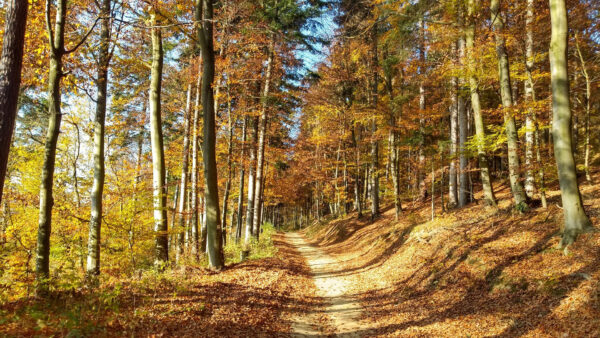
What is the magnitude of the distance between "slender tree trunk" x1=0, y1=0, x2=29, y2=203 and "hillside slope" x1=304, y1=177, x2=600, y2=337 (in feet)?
22.2

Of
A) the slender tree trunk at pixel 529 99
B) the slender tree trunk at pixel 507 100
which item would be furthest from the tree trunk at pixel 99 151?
the slender tree trunk at pixel 529 99

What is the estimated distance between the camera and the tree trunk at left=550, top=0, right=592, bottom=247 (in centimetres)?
633

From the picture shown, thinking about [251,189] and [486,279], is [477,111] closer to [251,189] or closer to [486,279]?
[486,279]

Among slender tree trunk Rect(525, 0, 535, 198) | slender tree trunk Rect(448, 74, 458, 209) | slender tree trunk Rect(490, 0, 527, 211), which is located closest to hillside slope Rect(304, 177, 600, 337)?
slender tree trunk Rect(490, 0, 527, 211)

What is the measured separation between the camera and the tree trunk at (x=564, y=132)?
633 centimetres

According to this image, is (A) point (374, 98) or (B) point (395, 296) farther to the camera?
(A) point (374, 98)

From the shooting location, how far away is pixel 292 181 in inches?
1271

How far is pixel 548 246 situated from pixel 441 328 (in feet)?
10.3

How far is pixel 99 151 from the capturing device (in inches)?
327

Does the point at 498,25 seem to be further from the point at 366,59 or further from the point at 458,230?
the point at 366,59

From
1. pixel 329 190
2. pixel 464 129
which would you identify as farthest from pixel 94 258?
pixel 329 190

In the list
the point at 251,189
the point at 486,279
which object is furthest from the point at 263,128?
the point at 486,279

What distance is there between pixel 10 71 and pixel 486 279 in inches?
361

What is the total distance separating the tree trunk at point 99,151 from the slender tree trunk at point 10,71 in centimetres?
352
